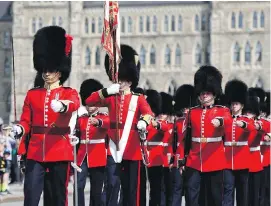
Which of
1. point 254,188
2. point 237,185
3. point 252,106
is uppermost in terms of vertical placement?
point 252,106

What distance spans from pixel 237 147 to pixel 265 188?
7.40 ft

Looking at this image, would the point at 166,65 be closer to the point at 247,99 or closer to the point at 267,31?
the point at 267,31

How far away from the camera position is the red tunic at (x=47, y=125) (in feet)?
32.4

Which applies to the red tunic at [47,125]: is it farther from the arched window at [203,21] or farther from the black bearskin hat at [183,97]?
the arched window at [203,21]

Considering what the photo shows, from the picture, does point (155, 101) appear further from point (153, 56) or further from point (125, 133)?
point (153, 56)

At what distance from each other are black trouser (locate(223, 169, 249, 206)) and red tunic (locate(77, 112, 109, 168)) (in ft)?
4.99

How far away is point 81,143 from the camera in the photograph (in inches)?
516

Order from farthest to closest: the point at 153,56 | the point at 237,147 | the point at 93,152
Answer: the point at 153,56, the point at 237,147, the point at 93,152

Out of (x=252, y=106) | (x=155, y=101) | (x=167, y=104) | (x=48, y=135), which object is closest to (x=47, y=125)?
(x=48, y=135)

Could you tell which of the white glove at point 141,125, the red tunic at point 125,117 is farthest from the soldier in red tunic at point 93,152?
the white glove at point 141,125

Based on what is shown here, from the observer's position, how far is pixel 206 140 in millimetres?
11281

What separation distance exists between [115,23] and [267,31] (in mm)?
65778

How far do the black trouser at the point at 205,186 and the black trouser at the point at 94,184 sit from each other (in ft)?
5.61

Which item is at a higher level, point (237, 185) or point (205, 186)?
point (205, 186)
